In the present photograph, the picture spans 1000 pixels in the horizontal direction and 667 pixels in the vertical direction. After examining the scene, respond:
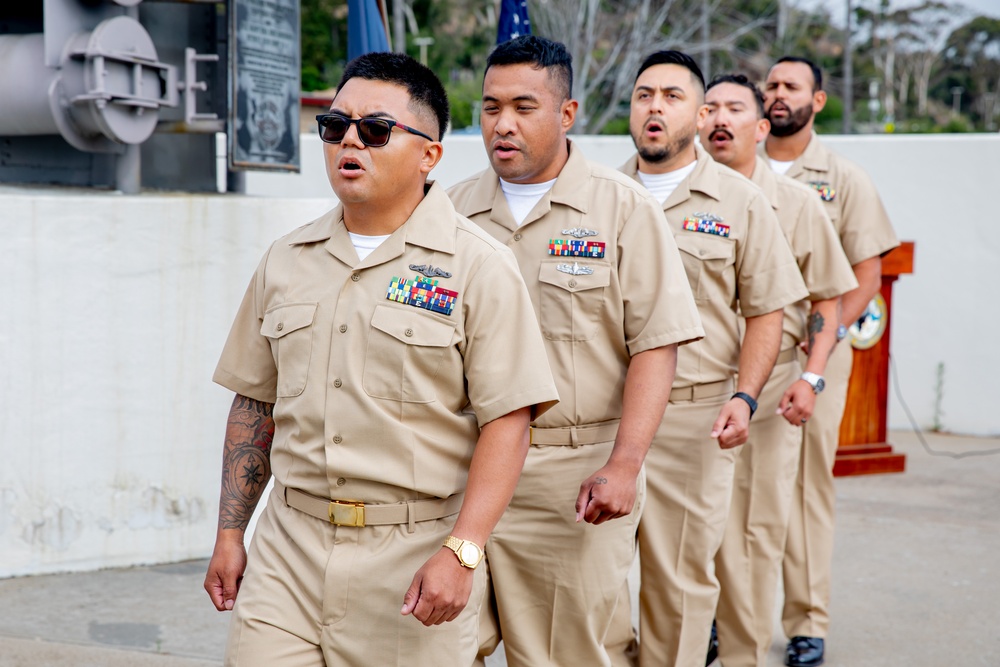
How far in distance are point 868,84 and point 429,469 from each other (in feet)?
142

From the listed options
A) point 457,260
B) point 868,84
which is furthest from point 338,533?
point 868,84

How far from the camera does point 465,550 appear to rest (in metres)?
2.36

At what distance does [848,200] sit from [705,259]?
1.46 meters

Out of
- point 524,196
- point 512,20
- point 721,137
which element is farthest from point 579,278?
point 512,20

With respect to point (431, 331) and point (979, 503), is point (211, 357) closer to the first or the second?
point (431, 331)

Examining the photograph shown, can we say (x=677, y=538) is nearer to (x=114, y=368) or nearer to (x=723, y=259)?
(x=723, y=259)

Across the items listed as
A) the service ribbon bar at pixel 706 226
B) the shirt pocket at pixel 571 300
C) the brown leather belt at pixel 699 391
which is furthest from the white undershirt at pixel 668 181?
the shirt pocket at pixel 571 300

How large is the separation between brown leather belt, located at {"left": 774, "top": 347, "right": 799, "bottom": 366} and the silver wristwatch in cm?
13

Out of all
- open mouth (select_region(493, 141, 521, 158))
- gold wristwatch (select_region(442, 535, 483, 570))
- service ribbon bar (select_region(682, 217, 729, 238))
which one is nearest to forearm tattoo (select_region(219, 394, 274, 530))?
gold wristwatch (select_region(442, 535, 483, 570))

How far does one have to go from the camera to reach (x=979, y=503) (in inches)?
270

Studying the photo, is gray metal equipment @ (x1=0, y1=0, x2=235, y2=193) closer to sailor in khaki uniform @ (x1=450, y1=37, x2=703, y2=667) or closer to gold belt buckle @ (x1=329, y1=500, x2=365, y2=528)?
sailor in khaki uniform @ (x1=450, y1=37, x2=703, y2=667)

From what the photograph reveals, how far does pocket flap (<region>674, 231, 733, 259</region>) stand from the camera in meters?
3.91

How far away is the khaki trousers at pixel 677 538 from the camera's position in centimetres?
382

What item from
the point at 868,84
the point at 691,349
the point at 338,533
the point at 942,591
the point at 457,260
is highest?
the point at 868,84
